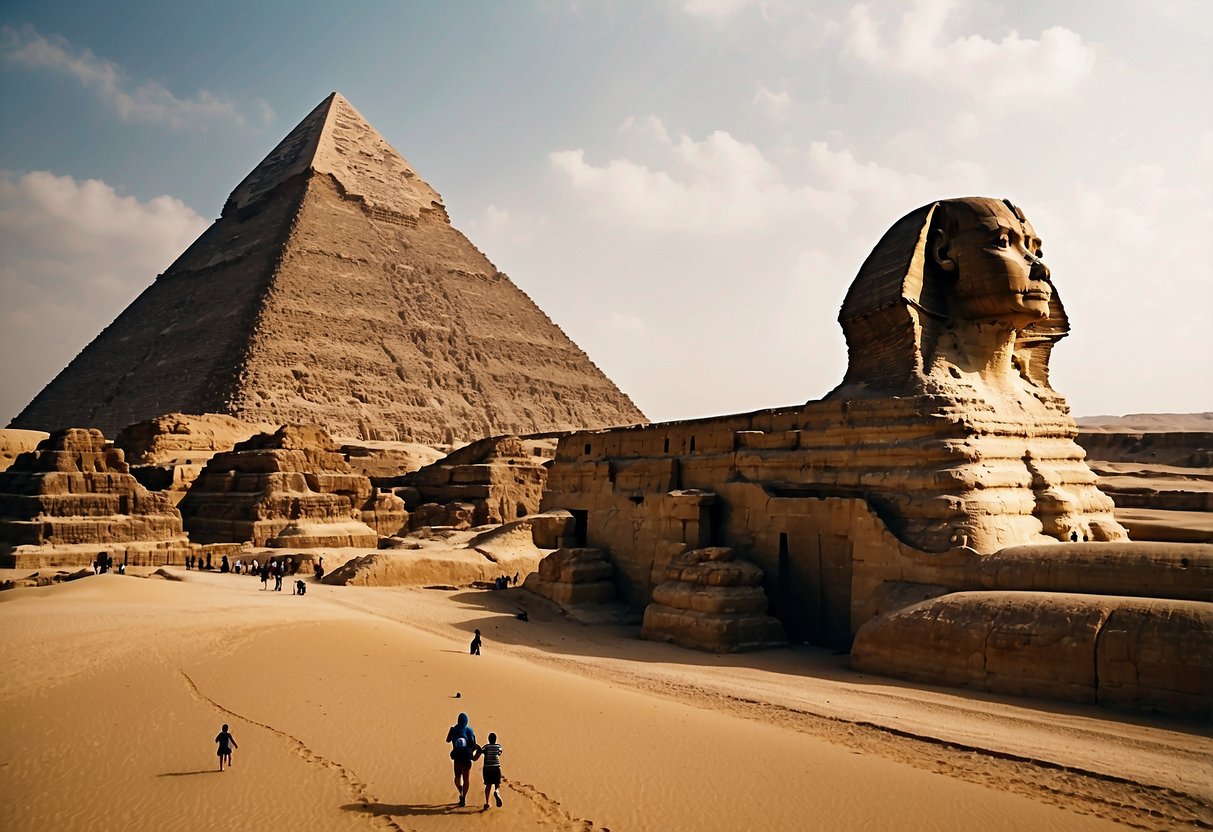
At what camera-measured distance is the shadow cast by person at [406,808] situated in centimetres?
458

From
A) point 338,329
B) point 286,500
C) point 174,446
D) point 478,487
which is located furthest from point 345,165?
point 286,500

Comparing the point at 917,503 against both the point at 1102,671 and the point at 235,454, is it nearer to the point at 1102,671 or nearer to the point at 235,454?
the point at 1102,671

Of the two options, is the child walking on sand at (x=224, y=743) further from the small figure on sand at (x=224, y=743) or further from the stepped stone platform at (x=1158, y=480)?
the stepped stone platform at (x=1158, y=480)

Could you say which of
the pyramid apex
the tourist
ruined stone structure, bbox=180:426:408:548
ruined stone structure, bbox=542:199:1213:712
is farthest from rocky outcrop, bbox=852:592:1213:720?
the pyramid apex

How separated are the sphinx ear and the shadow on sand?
7.09 m

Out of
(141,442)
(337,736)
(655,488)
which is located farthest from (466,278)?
(337,736)

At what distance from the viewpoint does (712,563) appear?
356 inches

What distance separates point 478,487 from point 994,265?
18.9 metres

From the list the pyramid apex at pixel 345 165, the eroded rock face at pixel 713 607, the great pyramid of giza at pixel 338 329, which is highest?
the pyramid apex at pixel 345 165

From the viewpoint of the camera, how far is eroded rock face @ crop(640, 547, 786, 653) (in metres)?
8.48

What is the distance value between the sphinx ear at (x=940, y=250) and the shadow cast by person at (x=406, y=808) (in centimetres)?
711

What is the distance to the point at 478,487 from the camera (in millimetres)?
25438

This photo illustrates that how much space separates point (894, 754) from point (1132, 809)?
4.25ft

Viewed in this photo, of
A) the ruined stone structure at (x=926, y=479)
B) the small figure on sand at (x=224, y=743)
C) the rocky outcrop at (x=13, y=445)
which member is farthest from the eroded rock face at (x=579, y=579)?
the rocky outcrop at (x=13, y=445)
